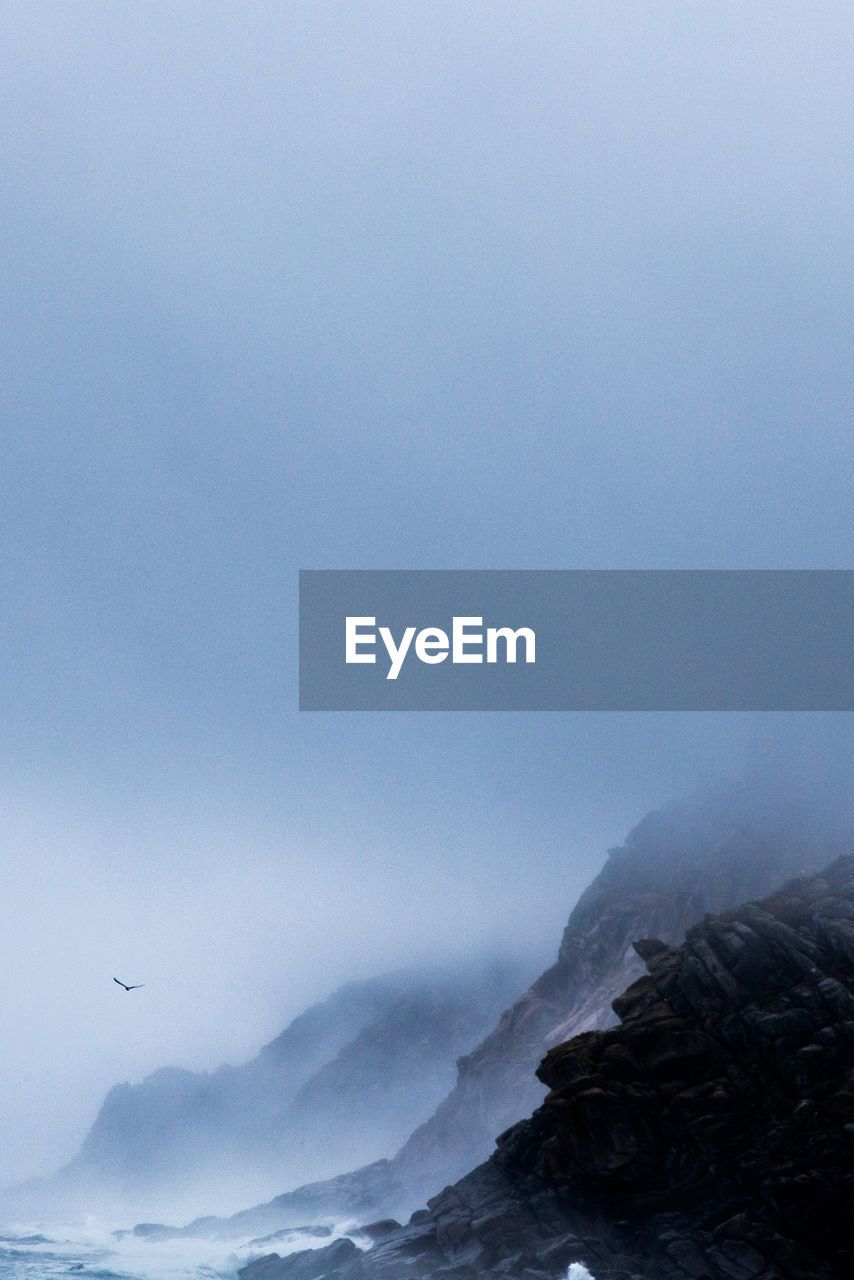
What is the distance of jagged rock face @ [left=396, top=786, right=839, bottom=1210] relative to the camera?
13488cm

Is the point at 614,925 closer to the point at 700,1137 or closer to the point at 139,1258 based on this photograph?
the point at 700,1137

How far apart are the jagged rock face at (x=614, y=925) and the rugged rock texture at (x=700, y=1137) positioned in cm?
6352

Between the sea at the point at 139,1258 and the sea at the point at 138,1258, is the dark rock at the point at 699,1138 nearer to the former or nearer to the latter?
the sea at the point at 139,1258

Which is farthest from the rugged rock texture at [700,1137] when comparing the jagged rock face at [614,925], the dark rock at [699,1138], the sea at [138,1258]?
the sea at [138,1258]

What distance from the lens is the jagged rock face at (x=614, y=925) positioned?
134875 mm

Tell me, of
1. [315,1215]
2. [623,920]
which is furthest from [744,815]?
[315,1215]

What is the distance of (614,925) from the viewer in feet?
513

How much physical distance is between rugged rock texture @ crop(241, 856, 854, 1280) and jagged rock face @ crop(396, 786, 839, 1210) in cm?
6352

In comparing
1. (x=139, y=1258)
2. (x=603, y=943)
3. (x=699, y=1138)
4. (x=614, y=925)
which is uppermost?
(x=614, y=925)

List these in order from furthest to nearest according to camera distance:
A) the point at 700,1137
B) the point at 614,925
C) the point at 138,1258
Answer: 1. the point at 138,1258
2. the point at 614,925
3. the point at 700,1137

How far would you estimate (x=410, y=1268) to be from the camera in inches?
2520

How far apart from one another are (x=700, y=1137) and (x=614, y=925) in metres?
104

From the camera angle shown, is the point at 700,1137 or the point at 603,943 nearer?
the point at 700,1137

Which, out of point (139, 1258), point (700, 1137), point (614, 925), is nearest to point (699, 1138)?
point (700, 1137)
